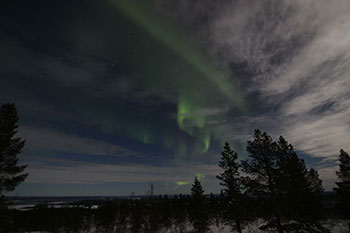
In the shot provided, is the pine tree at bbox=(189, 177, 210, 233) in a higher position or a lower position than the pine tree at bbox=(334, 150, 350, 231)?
lower

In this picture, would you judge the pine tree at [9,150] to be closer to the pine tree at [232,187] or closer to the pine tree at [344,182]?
the pine tree at [232,187]

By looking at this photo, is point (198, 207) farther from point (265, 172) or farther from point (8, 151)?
point (8, 151)

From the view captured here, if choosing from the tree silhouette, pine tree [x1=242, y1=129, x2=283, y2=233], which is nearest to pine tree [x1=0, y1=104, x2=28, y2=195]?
the tree silhouette

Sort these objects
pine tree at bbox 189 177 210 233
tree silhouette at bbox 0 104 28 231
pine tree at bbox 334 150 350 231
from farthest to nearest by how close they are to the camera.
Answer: pine tree at bbox 189 177 210 233, pine tree at bbox 334 150 350 231, tree silhouette at bbox 0 104 28 231

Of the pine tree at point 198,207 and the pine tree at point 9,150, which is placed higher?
the pine tree at point 9,150

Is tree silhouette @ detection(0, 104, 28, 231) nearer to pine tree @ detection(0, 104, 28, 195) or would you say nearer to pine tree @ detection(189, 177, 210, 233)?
pine tree @ detection(0, 104, 28, 195)

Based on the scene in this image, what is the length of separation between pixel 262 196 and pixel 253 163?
333 centimetres

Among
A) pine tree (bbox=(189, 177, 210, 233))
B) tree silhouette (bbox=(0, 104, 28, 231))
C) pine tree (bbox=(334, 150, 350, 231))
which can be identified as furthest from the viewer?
pine tree (bbox=(189, 177, 210, 233))

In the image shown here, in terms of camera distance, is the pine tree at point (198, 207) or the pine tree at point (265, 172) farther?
the pine tree at point (198, 207)

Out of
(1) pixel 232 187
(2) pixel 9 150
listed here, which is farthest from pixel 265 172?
(2) pixel 9 150

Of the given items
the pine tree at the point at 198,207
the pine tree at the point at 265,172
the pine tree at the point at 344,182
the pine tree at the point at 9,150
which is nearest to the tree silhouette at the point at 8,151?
the pine tree at the point at 9,150

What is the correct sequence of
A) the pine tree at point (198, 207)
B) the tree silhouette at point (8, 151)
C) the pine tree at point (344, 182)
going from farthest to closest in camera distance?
the pine tree at point (198, 207), the pine tree at point (344, 182), the tree silhouette at point (8, 151)

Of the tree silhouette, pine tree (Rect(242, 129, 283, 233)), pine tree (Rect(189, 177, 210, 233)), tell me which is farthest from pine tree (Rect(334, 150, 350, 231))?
the tree silhouette

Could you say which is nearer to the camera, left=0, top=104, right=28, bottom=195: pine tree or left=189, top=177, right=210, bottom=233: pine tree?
left=0, top=104, right=28, bottom=195: pine tree
